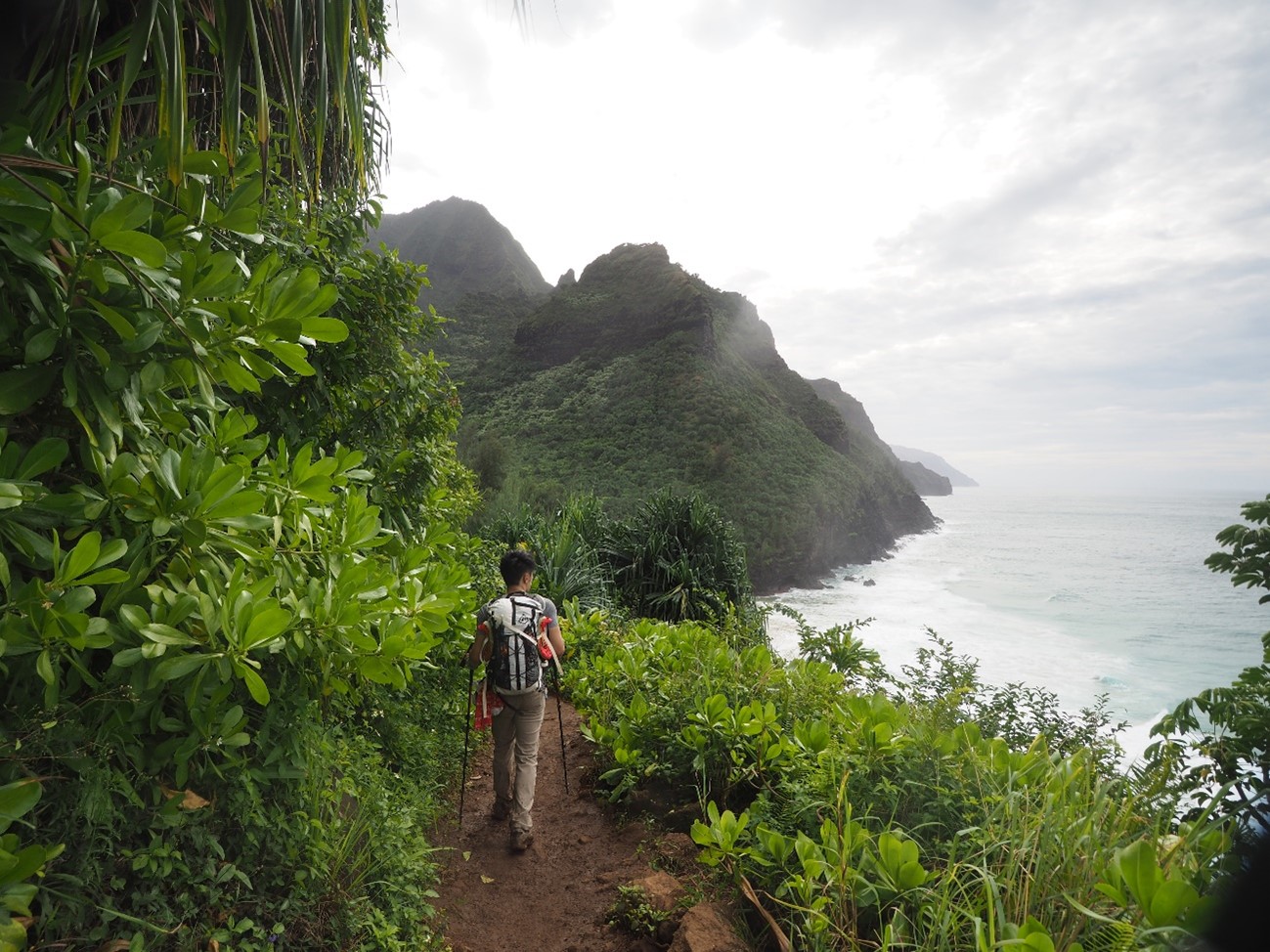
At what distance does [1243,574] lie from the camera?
3.71 meters

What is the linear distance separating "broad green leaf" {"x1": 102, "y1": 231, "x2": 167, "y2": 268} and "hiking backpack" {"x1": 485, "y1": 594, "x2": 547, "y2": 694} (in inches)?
93.9

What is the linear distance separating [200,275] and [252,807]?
4.77ft

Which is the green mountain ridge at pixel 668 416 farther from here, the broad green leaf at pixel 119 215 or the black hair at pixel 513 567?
the broad green leaf at pixel 119 215

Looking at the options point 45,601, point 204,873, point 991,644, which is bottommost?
point 991,644

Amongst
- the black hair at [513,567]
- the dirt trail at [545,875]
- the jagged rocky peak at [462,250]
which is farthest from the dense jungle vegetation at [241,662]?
the jagged rocky peak at [462,250]

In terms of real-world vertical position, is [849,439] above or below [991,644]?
above

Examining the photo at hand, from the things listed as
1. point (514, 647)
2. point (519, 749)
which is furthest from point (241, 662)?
point (519, 749)

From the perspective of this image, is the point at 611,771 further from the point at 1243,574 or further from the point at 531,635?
the point at 1243,574

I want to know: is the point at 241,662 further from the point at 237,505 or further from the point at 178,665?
the point at 237,505

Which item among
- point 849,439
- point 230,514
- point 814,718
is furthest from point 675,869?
point 849,439

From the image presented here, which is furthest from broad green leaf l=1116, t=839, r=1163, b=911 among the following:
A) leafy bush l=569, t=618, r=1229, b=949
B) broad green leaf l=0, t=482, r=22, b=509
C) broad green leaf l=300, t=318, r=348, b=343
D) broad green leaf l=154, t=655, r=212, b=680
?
broad green leaf l=0, t=482, r=22, b=509

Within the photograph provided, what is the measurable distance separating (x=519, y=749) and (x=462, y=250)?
67.2m

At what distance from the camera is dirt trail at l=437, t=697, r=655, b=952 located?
2533 millimetres

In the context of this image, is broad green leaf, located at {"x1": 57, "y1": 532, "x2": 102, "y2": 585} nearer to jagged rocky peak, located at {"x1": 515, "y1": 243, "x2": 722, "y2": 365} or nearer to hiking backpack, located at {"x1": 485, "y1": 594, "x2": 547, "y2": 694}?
hiking backpack, located at {"x1": 485, "y1": 594, "x2": 547, "y2": 694}
